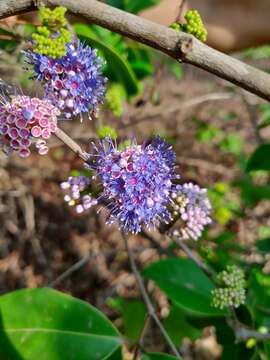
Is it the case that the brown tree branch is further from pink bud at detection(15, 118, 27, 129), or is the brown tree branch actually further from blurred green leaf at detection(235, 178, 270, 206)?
blurred green leaf at detection(235, 178, 270, 206)

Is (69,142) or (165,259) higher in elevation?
(69,142)

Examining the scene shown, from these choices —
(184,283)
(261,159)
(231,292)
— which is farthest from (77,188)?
(261,159)

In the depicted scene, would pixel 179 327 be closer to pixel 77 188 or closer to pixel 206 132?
pixel 77 188

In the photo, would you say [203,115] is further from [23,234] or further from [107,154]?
[107,154]

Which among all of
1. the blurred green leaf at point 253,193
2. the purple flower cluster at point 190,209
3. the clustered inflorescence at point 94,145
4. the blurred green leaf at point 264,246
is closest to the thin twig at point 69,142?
the clustered inflorescence at point 94,145

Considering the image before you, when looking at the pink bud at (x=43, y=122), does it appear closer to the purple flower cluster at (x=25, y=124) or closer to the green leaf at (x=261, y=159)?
the purple flower cluster at (x=25, y=124)
